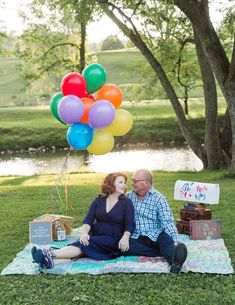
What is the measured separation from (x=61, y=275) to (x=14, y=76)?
186 feet

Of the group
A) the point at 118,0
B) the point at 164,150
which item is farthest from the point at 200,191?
the point at 164,150

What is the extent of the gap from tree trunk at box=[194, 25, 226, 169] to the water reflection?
13.5 ft

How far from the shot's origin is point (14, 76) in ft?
201

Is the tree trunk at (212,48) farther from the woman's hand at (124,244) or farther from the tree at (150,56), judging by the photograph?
the woman's hand at (124,244)

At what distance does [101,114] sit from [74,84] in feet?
2.03

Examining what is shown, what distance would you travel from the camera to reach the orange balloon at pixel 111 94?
7848 mm

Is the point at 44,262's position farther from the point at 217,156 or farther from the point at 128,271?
the point at 217,156

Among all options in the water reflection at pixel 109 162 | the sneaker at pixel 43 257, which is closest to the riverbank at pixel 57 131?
the water reflection at pixel 109 162

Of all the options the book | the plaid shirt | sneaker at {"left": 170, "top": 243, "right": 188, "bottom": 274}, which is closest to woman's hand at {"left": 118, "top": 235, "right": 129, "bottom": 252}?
the plaid shirt

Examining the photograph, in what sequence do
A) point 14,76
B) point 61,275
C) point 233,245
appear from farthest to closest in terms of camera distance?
point 14,76
point 233,245
point 61,275

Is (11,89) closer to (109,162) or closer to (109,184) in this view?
(109,162)

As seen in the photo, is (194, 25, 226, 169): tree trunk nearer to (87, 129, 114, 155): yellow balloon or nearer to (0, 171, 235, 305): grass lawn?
(0, 171, 235, 305): grass lawn

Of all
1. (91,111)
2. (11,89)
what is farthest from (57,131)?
(91,111)

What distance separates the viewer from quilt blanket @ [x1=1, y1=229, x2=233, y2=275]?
6332 mm
